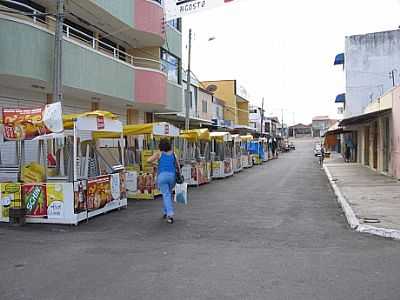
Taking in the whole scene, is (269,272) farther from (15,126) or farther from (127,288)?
(15,126)

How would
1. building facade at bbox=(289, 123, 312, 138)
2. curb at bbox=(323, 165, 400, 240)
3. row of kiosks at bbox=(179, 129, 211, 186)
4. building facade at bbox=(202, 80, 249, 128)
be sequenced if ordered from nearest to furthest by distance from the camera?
curb at bbox=(323, 165, 400, 240), row of kiosks at bbox=(179, 129, 211, 186), building facade at bbox=(202, 80, 249, 128), building facade at bbox=(289, 123, 312, 138)

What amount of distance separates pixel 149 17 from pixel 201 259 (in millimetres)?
16347

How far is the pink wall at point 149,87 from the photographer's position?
21.6 meters

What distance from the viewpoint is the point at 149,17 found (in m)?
21.9

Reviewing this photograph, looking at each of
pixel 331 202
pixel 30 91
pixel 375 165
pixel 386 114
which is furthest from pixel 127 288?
pixel 375 165

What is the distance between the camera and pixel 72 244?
28.6 feet

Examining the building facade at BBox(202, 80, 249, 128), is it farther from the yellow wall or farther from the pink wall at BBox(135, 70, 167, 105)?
the pink wall at BBox(135, 70, 167, 105)

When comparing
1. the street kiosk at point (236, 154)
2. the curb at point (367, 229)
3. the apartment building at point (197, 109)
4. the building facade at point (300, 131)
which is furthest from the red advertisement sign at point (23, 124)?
the building facade at point (300, 131)

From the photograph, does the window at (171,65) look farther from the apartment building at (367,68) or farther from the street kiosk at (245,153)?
the apartment building at (367,68)

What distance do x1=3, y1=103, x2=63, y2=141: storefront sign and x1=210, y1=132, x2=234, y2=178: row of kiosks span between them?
51.1ft

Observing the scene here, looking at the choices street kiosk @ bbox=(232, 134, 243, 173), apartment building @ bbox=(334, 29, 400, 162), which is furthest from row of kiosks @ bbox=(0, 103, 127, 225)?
apartment building @ bbox=(334, 29, 400, 162)

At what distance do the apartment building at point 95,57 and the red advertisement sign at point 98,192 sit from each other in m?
4.03

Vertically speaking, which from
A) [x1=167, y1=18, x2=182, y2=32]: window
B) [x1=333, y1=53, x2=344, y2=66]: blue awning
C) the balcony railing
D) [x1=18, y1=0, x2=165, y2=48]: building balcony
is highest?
[x1=333, y1=53, x2=344, y2=66]: blue awning

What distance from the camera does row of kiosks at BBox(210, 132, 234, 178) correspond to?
1034 inches
